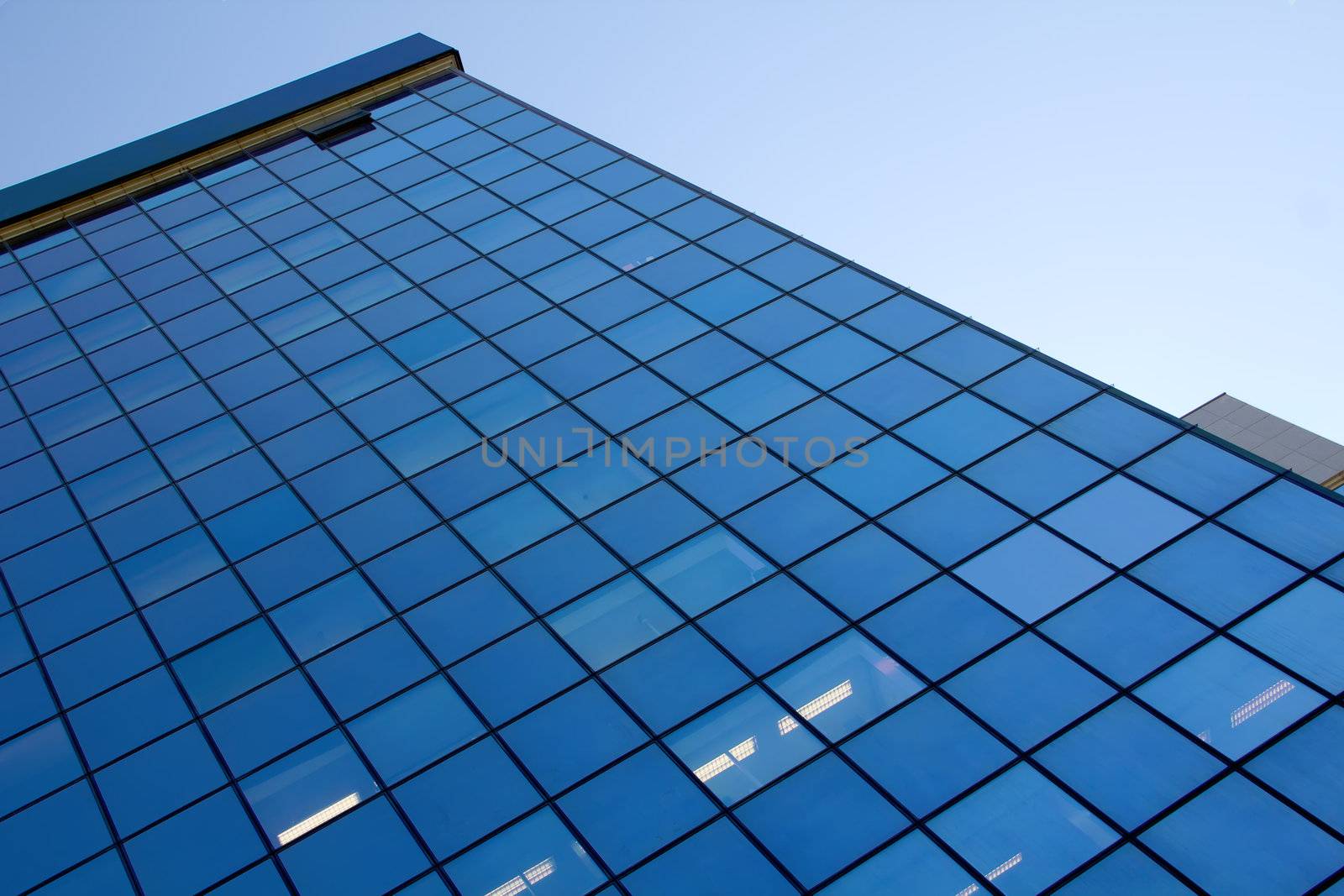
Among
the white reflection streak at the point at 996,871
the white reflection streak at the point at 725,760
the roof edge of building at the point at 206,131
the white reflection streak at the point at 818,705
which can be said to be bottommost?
the white reflection streak at the point at 996,871

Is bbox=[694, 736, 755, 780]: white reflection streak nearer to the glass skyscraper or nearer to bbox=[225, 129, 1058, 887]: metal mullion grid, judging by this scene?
the glass skyscraper

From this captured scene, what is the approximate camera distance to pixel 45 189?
40.0 meters

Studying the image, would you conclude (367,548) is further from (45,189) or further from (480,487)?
(45,189)

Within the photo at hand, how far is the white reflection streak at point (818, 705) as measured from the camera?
760 inches

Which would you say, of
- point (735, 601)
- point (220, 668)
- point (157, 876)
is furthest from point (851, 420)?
point (157, 876)

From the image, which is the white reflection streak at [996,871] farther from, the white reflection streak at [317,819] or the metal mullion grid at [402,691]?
the white reflection streak at [317,819]

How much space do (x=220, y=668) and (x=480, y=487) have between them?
6186 mm

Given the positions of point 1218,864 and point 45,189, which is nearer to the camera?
point 1218,864

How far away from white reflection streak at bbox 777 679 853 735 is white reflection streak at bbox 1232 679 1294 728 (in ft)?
19.0

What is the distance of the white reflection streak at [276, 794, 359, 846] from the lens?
19172mm

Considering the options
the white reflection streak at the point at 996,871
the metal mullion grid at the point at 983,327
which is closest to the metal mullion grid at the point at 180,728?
the white reflection streak at the point at 996,871

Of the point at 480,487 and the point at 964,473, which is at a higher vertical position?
the point at 480,487

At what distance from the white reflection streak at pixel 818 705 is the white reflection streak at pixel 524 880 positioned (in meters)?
4.21

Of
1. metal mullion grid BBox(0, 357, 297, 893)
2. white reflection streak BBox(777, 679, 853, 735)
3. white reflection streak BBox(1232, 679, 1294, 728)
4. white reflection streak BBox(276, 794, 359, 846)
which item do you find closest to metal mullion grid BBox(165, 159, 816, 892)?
white reflection streak BBox(276, 794, 359, 846)
